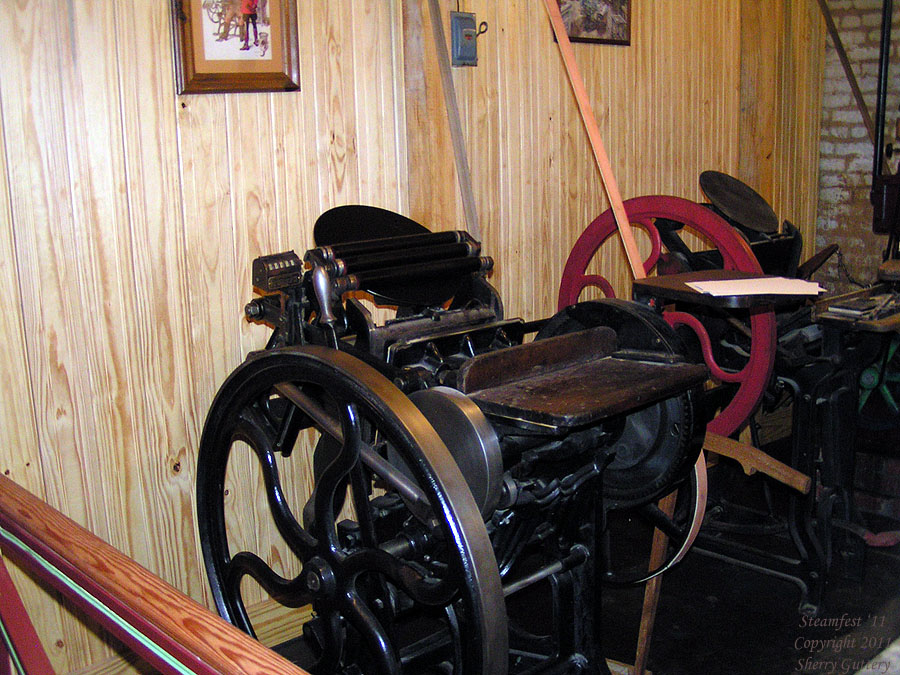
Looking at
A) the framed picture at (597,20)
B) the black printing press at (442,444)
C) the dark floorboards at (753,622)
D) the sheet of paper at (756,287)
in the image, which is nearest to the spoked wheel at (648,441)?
the black printing press at (442,444)

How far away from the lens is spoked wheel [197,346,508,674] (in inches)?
61.7

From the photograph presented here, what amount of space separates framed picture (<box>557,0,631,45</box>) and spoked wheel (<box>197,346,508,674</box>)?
1.84 m

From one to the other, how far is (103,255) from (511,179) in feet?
4.86

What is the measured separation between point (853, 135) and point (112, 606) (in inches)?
176

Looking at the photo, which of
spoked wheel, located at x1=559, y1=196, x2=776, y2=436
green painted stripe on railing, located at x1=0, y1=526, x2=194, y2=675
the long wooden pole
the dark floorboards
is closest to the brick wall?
the dark floorboards

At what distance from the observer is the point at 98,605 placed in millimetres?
1331

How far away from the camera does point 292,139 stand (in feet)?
8.73

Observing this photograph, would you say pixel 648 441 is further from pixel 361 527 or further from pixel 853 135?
pixel 853 135

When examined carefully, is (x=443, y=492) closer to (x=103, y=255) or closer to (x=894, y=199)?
(x=103, y=255)

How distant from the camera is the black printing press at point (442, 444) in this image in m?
1.65

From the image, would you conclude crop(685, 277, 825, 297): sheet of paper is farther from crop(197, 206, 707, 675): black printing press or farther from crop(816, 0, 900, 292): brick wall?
crop(816, 0, 900, 292): brick wall

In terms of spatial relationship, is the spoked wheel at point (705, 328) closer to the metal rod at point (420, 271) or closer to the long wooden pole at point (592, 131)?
the long wooden pole at point (592, 131)

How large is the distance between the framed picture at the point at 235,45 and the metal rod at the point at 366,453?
3.09 feet

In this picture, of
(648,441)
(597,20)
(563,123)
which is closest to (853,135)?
(597,20)
